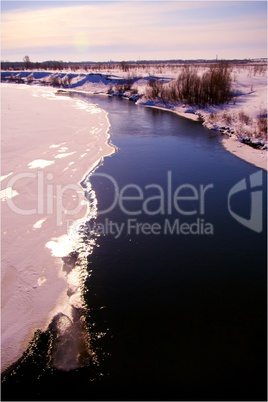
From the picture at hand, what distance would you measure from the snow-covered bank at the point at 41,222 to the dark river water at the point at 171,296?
0.48m

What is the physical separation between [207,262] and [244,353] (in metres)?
2.60

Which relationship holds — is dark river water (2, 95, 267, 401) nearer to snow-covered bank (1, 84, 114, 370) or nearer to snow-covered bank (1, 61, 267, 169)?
snow-covered bank (1, 84, 114, 370)

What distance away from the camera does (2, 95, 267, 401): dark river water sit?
5.05m

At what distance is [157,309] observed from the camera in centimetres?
643

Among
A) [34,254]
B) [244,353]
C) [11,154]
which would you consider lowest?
[244,353]

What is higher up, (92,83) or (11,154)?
(92,83)

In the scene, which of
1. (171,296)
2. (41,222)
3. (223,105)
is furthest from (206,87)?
(171,296)

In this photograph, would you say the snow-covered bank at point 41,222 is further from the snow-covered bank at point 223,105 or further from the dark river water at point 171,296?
the snow-covered bank at point 223,105

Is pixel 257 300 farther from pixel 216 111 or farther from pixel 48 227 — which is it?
pixel 216 111

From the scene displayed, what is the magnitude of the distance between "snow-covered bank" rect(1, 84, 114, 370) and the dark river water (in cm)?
48

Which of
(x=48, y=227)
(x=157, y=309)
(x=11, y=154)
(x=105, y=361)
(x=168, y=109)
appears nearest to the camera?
(x=105, y=361)

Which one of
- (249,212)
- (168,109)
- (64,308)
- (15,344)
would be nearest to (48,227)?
(64,308)

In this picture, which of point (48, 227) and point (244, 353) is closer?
point (244, 353)

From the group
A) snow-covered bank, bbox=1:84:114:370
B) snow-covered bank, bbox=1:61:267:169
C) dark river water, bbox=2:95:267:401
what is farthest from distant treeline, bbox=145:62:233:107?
dark river water, bbox=2:95:267:401
